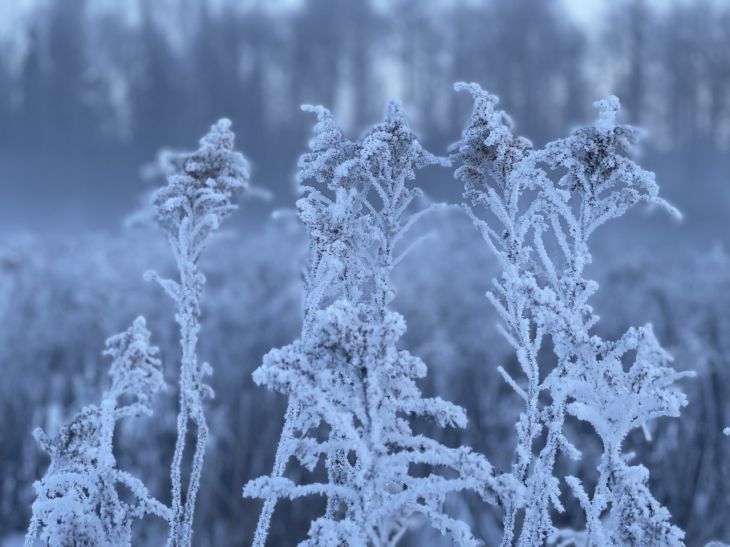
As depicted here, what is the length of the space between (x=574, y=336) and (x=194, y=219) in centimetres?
114

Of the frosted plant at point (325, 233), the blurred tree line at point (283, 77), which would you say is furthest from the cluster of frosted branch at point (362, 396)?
the blurred tree line at point (283, 77)

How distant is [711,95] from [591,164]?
84.9 ft

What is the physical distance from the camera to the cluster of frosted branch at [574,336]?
5.27ft

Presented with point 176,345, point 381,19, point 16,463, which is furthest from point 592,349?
point 381,19

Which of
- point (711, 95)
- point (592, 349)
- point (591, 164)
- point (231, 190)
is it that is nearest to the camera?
point (592, 349)

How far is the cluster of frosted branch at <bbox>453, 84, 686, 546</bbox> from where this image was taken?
5.27ft

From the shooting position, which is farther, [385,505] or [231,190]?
[231,190]

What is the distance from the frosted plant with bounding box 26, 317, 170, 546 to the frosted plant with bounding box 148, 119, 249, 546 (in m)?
0.13

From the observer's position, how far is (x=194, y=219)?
6.92 ft

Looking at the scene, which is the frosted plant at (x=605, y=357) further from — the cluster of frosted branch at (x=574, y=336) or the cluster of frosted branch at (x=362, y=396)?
the cluster of frosted branch at (x=362, y=396)

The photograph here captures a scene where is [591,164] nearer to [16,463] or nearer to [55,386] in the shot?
[16,463]

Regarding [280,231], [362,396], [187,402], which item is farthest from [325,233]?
[280,231]

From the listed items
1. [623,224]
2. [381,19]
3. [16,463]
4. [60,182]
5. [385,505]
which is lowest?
[385,505]

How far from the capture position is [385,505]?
57.9 inches
